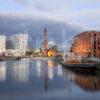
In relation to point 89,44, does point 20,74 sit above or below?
below

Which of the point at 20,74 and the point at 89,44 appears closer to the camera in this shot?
the point at 20,74

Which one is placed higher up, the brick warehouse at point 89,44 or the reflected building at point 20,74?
the brick warehouse at point 89,44

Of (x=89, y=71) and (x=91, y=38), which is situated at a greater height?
(x=91, y=38)

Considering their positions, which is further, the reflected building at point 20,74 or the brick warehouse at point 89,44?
the brick warehouse at point 89,44

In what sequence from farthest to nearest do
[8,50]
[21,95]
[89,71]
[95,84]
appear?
[8,50]
[89,71]
[95,84]
[21,95]

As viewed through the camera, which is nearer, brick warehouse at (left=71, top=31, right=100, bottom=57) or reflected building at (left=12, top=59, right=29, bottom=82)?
reflected building at (left=12, top=59, right=29, bottom=82)

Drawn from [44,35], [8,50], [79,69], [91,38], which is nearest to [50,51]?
[44,35]

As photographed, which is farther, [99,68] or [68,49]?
[68,49]

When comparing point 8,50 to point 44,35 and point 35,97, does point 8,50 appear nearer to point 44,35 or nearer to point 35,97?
point 44,35

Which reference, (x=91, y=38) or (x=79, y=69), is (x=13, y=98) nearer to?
(x=79, y=69)

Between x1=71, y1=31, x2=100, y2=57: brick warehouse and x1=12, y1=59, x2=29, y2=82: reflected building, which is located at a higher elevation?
x1=71, y1=31, x2=100, y2=57: brick warehouse

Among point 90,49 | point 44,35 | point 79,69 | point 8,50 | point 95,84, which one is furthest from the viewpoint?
point 8,50

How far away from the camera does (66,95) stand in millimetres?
25812

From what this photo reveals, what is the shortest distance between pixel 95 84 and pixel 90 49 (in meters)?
69.0
